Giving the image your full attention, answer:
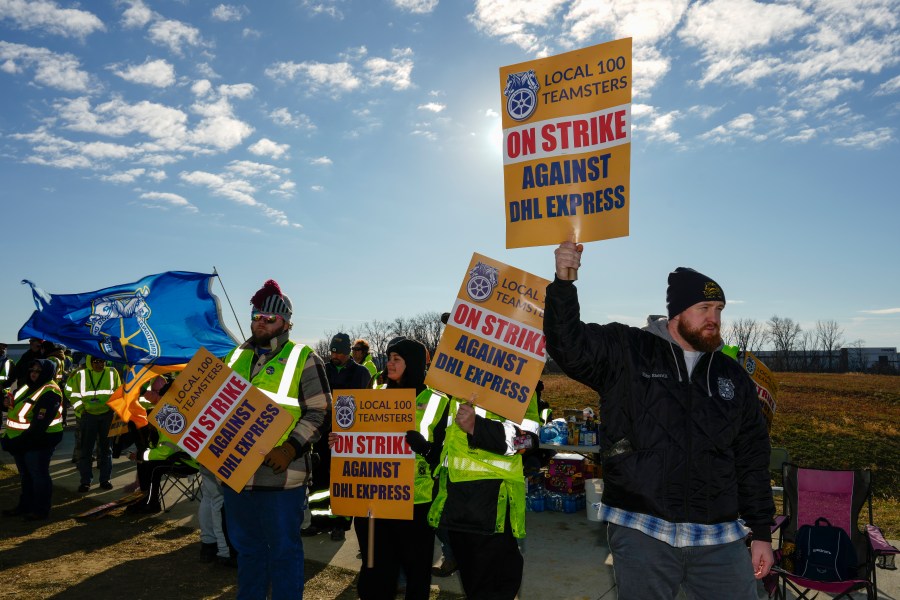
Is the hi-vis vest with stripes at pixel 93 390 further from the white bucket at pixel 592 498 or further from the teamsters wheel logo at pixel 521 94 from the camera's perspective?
the teamsters wheel logo at pixel 521 94

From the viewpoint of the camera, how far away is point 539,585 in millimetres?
5824

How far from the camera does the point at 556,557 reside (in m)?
6.66

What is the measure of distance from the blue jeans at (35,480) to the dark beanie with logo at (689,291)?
27.4 feet

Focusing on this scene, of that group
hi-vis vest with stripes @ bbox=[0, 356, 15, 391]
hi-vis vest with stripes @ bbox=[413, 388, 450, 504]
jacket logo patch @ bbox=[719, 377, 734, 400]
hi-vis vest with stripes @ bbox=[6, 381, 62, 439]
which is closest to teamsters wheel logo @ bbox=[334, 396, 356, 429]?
hi-vis vest with stripes @ bbox=[413, 388, 450, 504]

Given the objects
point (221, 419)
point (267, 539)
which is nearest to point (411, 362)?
point (221, 419)

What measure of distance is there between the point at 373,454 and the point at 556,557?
3.10 m

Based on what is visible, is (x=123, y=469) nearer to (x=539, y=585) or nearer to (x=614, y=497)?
(x=539, y=585)

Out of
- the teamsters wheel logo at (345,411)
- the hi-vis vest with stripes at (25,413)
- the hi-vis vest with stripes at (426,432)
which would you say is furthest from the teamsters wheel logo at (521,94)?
the hi-vis vest with stripes at (25,413)

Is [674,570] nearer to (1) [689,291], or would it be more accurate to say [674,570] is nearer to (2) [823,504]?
(1) [689,291]

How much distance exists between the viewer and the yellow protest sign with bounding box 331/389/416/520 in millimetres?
4344

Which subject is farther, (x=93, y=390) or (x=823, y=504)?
(x=93, y=390)

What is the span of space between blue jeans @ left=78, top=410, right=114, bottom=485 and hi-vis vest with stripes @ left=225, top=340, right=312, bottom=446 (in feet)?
24.4

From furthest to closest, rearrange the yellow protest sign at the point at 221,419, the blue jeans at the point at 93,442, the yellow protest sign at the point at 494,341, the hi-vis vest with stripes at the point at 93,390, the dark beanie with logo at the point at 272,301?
1. the hi-vis vest with stripes at the point at 93,390
2. the blue jeans at the point at 93,442
3. the dark beanie with logo at the point at 272,301
4. the yellow protest sign at the point at 221,419
5. the yellow protest sign at the point at 494,341

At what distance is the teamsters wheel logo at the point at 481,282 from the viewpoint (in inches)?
162
